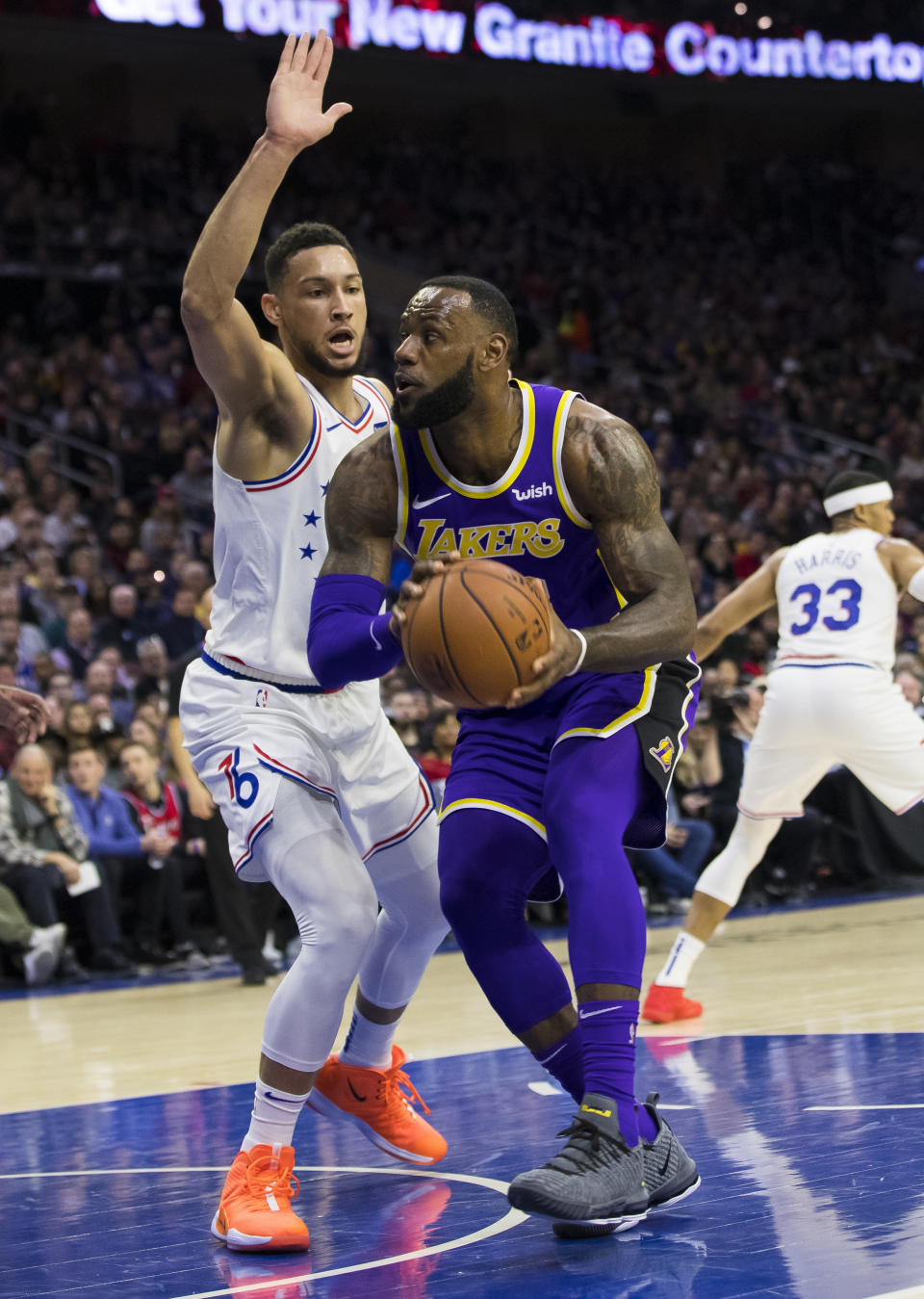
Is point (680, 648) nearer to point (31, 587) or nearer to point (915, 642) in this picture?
point (31, 587)

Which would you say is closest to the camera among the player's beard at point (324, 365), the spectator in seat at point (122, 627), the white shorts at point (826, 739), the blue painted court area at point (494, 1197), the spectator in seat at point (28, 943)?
the blue painted court area at point (494, 1197)

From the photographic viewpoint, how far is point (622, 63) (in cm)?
2148

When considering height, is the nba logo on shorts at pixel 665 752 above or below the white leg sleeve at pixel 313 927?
above

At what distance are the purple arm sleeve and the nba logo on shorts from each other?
0.63m

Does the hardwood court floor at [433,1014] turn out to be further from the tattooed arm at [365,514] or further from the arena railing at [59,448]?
the arena railing at [59,448]

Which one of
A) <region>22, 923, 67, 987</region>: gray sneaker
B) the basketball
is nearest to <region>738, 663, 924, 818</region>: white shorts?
the basketball

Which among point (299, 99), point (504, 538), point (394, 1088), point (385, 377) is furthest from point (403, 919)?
point (385, 377)

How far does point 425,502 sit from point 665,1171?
5.19 ft

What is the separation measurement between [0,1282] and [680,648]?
6.43 ft

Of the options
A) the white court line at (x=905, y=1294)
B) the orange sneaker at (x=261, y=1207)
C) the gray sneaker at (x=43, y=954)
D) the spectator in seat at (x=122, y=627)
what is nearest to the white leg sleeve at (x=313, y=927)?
the orange sneaker at (x=261, y=1207)

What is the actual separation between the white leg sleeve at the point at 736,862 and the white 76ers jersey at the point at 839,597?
31.3 inches

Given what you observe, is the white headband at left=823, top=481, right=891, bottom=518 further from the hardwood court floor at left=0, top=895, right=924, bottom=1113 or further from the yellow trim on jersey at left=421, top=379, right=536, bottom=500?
the yellow trim on jersey at left=421, top=379, right=536, bottom=500

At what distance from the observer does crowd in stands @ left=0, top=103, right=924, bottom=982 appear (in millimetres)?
9594

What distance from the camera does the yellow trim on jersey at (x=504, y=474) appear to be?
3723 mm
